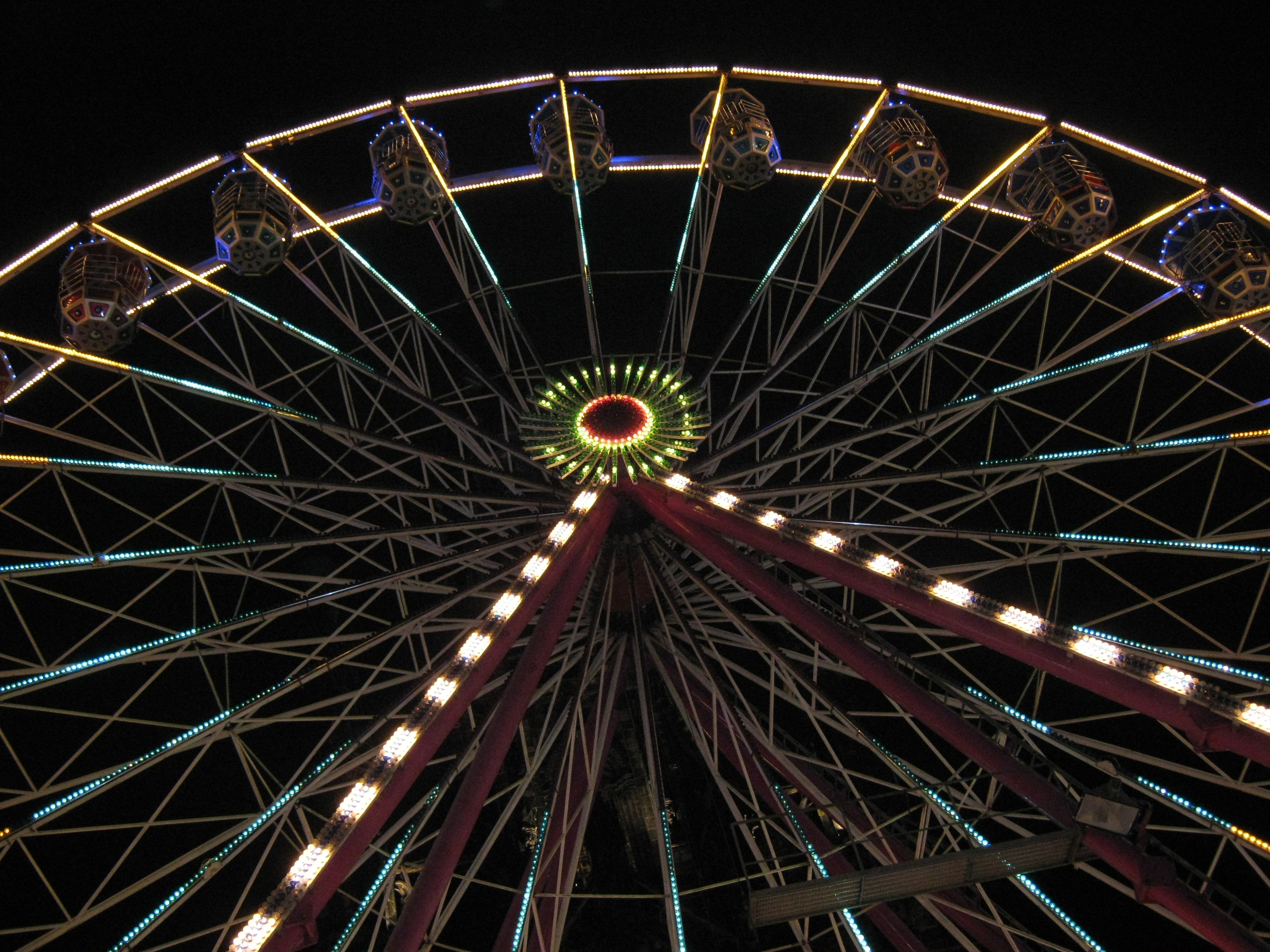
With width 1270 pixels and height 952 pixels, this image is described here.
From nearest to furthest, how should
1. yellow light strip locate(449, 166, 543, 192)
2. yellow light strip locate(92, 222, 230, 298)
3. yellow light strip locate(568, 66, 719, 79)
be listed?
yellow light strip locate(92, 222, 230, 298)
yellow light strip locate(568, 66, 719, 79)
yellow light strip locate(449, 166, 543, 192)

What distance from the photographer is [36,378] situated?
588 inches

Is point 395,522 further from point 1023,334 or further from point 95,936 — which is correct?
point 1023,334

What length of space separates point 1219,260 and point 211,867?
16.8 meters

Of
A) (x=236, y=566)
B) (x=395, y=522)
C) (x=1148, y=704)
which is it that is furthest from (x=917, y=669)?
(x=395, y=522)

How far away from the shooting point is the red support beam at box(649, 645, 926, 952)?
12.9 m

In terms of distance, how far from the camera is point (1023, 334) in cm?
2266

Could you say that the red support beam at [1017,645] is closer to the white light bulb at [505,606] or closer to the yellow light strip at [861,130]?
the white light bulb at [505,606]

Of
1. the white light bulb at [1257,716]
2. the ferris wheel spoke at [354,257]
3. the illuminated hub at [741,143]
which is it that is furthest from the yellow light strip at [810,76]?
the white light bulb at [1257,716]

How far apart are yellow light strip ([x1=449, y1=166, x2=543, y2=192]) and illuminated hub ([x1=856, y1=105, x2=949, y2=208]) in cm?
582

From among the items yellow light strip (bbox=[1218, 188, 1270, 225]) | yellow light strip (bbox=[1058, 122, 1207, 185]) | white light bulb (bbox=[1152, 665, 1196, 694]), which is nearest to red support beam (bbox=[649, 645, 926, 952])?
white light bulb (bbox=[1152, 665, 1196, 694])

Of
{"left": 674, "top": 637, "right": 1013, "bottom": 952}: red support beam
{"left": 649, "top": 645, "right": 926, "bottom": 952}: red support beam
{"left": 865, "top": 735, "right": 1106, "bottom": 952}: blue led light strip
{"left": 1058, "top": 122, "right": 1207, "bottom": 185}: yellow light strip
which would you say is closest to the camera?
{"left": 865, "top": 735, "right": 1106, "bottom": 952}: blue led light strip

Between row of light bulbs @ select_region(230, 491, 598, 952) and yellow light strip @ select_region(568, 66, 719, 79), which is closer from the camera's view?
row of light bulbs @ select_region(230, 491, 598, 952)

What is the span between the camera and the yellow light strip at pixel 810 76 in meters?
15.0

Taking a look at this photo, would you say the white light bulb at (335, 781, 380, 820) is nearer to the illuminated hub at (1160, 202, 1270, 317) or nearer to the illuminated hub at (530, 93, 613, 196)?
the illuminated hub at (530, 93, 613, 196)
